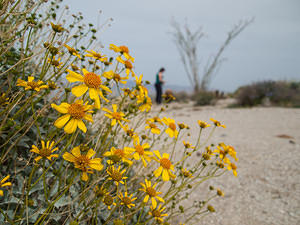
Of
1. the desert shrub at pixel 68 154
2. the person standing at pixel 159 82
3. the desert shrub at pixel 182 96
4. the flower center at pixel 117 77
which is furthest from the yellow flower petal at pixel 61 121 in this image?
the desert shrub at pixel 182 96

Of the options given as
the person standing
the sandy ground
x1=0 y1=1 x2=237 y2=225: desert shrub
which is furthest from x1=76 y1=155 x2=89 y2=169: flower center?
the person standing

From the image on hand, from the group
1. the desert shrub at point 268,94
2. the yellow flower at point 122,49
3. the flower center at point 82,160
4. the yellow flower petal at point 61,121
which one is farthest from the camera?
the desert shrub at point 268,94

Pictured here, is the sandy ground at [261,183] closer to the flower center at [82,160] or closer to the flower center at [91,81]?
the flower center at [82,160]

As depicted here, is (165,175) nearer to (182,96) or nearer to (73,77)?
(73,77)

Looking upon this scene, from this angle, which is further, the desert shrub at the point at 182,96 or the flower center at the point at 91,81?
the desert shrub at the point at 182,96

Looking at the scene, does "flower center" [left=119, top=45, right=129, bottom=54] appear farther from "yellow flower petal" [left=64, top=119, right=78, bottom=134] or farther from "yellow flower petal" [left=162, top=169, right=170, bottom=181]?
"yellow flower petal" [left=162, top=169, right=170, bottom=181]

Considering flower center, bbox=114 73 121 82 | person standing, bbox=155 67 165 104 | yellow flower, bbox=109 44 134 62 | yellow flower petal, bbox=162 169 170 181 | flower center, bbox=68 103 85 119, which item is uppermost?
person standing, bbox=155 67 165 104

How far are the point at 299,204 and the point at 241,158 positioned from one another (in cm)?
128

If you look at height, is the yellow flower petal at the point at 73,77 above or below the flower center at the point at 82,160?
above

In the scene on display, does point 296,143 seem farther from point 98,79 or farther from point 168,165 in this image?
point 98,79

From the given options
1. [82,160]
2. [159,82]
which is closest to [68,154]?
[82,160]

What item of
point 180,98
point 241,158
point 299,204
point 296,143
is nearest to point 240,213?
point 299,204

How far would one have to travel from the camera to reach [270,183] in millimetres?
2717

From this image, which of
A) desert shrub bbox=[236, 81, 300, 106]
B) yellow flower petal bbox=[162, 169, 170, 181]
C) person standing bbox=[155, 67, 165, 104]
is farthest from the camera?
person standing bbox=[155, 67, 165, 104]
